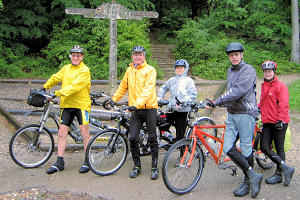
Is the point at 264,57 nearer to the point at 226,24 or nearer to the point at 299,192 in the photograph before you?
the point at 226,24

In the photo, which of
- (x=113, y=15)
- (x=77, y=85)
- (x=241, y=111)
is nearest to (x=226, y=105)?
(x=241, y=111)

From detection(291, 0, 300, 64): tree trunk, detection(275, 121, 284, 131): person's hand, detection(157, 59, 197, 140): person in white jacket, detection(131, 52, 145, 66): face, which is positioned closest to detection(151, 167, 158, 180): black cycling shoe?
detection(157, 59, 197, 140): person in white jacket

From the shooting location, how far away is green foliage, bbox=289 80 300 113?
9941mm

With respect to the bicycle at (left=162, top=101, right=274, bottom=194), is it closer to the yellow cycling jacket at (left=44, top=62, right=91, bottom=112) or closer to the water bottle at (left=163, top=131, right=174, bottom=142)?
the water bottle at (left=163, top=131, right=174, bottom=142)

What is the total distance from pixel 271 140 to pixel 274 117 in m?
0.43

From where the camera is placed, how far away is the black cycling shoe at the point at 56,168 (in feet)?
16.8

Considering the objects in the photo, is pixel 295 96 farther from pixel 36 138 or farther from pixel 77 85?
pixel 36 138

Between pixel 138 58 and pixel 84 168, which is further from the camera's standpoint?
pixel 84 168

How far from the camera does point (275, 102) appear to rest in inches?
191

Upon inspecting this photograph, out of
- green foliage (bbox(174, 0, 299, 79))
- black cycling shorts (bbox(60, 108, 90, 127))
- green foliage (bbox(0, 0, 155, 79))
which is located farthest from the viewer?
green foliage (bbox(174, 0, 299, 79))

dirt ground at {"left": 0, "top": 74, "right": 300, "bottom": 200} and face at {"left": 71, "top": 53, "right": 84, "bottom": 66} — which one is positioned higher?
face at {"left": 71, "top": 53, "right": 84, "bottom": 66}

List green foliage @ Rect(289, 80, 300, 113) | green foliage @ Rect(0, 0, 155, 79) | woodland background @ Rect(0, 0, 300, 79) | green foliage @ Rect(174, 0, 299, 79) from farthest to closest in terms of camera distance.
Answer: green foliage @ Rect(174, 0, 299, 79) < woodland background @ Rect(0, 0, 300, 79) < green foliage @ Rect(0, 0, 155, 79) < green foliage @ Rect(289, 80, 300, 113)

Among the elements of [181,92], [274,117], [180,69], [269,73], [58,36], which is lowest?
[274,117]

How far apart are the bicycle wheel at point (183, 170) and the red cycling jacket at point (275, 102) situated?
1219 mm
